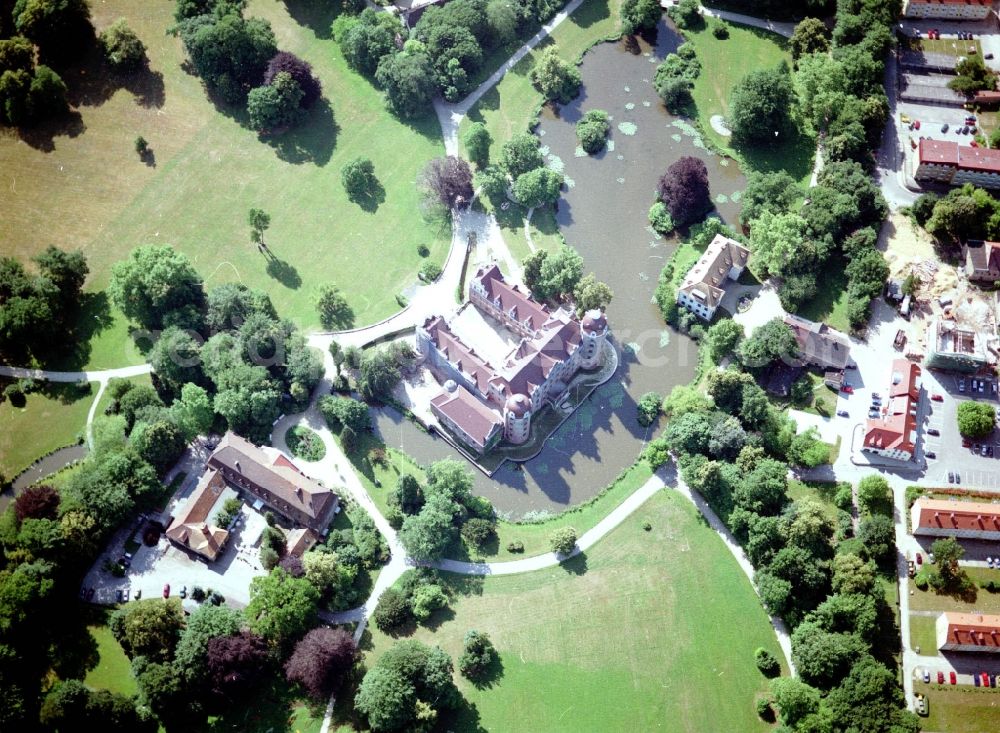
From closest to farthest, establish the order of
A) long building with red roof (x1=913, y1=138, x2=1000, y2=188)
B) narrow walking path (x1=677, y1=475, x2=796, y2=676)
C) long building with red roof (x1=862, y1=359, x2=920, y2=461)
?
narrow walking path (x1=677, y1=475, x2=796, y2=676) < long building with red roof (x1=862, y1=359, x2=920, y2=461) < long building with red roof (x1=913, y1=138, x2=1000, y2=188)

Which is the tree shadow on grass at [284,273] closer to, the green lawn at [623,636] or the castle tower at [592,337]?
the castle tower at [592,337]

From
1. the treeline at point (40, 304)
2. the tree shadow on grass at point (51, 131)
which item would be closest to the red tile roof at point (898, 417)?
the treeline at point (40, 304)

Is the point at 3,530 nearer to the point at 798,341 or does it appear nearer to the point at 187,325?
the point at 187,325

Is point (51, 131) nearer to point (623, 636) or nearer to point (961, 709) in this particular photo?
point (623, 636)

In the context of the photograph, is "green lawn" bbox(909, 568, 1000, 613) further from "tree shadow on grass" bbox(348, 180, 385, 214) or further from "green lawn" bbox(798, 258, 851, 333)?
Result: "tree shadow on grass" bbox(348, 180, 385, 214)

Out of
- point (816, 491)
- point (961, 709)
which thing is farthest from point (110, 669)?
point (961, 709)

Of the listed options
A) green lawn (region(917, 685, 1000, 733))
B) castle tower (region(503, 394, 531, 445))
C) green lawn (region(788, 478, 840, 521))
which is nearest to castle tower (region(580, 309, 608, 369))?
castle tower (region(503, 394, 531, 445))
